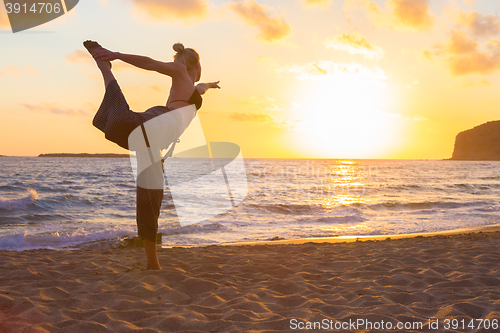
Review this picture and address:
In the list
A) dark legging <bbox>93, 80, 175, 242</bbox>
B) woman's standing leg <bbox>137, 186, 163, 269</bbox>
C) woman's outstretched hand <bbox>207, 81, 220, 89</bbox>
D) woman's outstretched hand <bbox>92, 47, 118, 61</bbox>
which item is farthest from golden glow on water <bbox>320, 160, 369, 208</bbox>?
woman's outstretched hand <bbox>92, 47, 118, 61</bbox>

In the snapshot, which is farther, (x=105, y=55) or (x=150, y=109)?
(x=150, y=109)

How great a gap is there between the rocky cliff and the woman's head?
139 meters

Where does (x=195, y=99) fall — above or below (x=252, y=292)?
above

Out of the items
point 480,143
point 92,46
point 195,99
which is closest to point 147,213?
point 195,99

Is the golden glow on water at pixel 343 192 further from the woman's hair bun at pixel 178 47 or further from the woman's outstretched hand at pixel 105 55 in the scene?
the woman's outstretched hand at pixel 105 55

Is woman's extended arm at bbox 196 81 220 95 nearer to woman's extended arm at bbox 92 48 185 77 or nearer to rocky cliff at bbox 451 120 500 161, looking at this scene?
woman's extended arm at bbox 92 48 185 77

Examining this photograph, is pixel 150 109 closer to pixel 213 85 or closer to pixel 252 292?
pixel 213 85

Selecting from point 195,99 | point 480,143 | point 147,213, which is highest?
point 480,143

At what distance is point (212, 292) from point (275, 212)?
9596mm

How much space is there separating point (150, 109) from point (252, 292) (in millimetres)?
2060

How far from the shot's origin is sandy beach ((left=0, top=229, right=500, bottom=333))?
237cm

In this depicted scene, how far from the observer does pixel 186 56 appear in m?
3.45

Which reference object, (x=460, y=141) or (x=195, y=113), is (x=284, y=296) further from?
(x=460, y=141)

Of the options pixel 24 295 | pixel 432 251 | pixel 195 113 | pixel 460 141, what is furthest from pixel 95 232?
pixel 460 141
